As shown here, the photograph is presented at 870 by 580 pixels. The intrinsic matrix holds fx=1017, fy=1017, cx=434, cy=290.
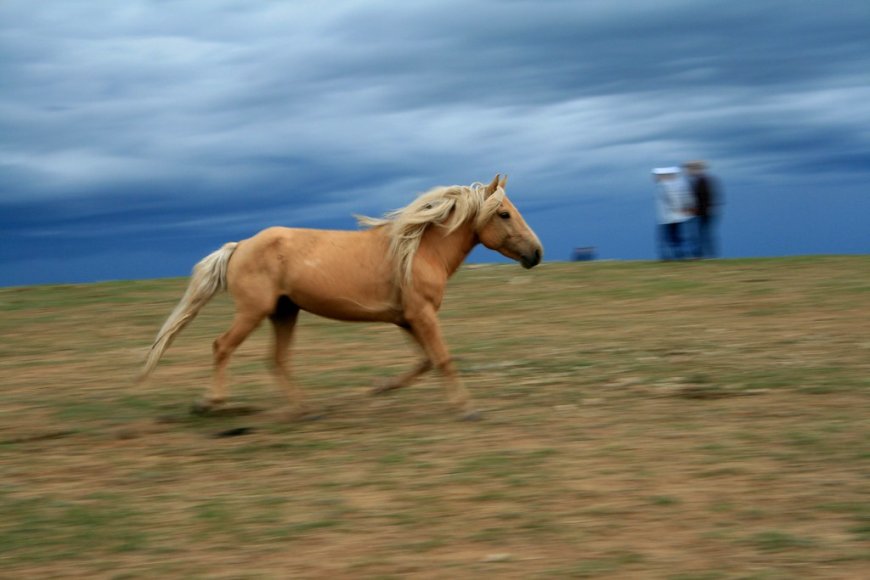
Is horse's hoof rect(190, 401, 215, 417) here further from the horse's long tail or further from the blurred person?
the blurred person

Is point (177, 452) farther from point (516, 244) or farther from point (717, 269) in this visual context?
point (717, 269)

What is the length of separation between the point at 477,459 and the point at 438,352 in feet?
5.09

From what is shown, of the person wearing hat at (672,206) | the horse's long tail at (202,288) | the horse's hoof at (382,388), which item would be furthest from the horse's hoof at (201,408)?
the person wearing hat at (672,206)

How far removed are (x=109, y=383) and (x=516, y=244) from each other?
4.28m

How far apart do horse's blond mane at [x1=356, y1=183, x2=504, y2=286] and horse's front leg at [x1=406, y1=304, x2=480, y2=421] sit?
29 cm

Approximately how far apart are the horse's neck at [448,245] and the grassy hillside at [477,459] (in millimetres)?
1192

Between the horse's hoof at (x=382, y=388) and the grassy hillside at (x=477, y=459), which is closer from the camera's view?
the grassy hillside at (x=477, y=459)

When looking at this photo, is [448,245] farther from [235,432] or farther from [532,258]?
[235,432]

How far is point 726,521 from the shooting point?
16.3ft

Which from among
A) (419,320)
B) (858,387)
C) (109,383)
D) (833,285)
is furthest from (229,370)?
(833,285)

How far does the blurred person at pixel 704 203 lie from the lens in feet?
58.4

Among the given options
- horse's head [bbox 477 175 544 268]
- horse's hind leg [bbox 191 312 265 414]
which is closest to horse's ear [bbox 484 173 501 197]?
horse's head [bbox 477 175 544 268]

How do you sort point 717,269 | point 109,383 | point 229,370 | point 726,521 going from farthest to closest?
point 717,269 → point 229,370 → point 109,383 → point 726,521

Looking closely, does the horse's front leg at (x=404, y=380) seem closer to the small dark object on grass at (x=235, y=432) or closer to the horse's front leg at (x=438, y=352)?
the horse's front leg at (x=438, y=352)
